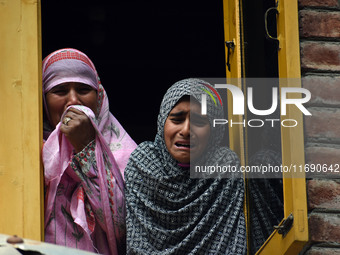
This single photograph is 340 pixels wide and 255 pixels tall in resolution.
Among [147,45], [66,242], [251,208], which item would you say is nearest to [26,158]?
[66,242]

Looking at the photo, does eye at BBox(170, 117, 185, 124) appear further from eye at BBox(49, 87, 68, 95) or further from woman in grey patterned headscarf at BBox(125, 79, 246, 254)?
eye at BBox(49, 87, 68, 95)

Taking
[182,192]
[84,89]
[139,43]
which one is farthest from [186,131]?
[139,43]

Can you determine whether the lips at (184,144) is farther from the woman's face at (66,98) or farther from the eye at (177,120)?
the woman's face at (66,98)

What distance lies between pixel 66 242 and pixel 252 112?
94 cm

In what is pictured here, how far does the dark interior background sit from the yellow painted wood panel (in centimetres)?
200

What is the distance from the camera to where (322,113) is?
11.0 feet

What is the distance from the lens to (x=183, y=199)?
3576 mm

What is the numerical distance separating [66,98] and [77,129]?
324 millimetres

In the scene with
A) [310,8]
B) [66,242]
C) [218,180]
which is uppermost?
[310,8]

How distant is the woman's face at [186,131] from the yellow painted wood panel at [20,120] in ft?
2.06

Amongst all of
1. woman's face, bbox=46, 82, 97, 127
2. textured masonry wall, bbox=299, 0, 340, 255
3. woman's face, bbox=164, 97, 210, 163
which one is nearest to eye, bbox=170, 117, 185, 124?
woman's face, bbox=164, 97, 210, 163

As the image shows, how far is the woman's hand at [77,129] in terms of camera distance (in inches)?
141

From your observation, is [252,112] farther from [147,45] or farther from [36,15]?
[147,45]

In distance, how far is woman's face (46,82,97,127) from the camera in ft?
12.7
